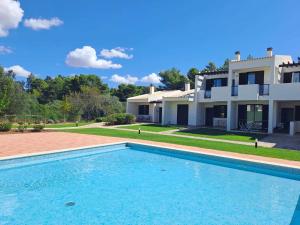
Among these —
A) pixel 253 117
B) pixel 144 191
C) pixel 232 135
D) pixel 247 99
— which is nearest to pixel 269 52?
pixel 247 99

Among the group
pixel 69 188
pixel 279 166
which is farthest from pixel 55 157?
pixel 279 166

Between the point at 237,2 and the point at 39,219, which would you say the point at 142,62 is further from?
the point at 39,219

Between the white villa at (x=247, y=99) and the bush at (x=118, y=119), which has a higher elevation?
the white villa at (x=247, y=99)

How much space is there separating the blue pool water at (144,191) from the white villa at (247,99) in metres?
13.2

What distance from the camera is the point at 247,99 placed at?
77.2ft

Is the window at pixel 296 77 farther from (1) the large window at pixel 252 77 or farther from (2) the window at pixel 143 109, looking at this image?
(2) the window at pixel 143 109

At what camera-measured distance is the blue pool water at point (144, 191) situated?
6.64 m

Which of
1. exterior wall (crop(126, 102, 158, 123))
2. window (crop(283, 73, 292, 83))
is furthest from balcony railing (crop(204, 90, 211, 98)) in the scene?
exterior wall (crop(126, 102, 158, 123))

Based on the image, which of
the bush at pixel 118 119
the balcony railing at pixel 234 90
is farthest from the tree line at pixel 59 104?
the balcony railing at pixel 234 90

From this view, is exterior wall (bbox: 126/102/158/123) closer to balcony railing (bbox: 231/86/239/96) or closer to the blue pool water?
balcony railing (bbox: 231/86/239/96)

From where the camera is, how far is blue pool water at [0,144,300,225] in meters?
6.64

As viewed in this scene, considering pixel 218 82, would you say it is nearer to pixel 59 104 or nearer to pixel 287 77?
pixel 287 77

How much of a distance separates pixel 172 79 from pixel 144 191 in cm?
5973

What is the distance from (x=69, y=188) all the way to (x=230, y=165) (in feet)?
24.1
